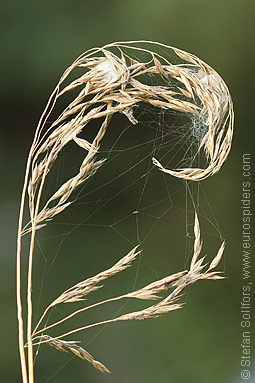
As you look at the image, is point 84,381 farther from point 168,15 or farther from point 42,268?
point 168,15

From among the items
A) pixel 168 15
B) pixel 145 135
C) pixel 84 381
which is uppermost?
pixel 168 15

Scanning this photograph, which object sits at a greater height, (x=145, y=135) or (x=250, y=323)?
(x=145, y=135)

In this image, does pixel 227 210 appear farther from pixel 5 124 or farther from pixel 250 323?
pixel 5 124

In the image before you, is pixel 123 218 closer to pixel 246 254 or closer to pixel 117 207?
pixel 117 207

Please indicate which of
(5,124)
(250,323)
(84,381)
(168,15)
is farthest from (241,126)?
(84,381)

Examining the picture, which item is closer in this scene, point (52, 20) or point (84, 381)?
point (84, 381)

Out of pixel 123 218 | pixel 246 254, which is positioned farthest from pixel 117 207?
pixel 246 254

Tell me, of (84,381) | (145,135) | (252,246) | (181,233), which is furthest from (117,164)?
(84,381)

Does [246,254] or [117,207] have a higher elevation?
[117,207]
